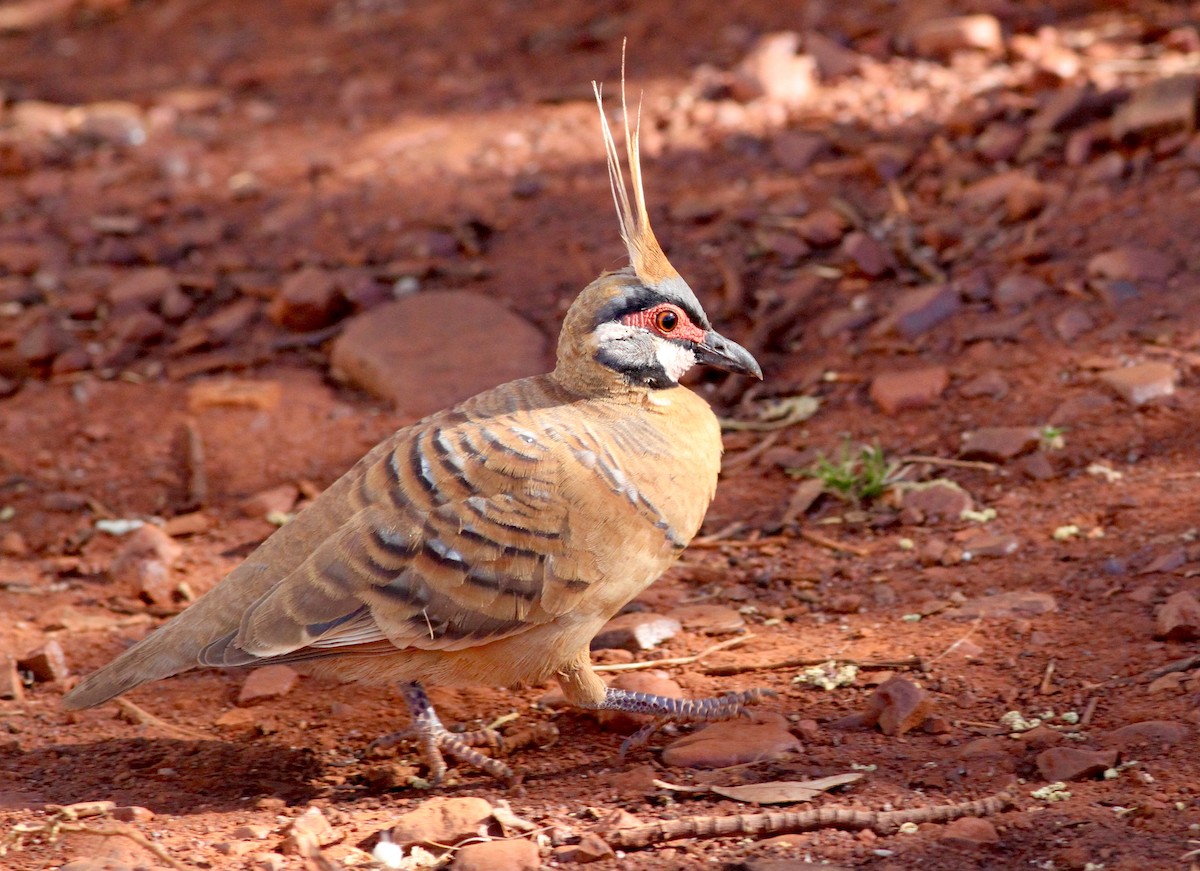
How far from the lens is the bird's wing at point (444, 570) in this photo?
383cm

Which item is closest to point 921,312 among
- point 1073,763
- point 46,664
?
point 1073,763

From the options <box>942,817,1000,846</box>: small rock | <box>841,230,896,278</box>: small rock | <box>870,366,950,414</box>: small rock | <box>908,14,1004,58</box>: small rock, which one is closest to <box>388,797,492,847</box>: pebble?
<box>942,817,1000,846</box>: small rock

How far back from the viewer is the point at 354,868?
3406 millimetres

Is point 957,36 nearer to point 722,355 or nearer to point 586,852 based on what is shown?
point 722,355

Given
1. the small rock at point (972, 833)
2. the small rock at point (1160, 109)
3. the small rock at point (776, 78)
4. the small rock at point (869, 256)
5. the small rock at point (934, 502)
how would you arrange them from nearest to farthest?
the small rock at point (972, 833), the small rock at point (934, 502), the small rock at point (869, 256), the small rock at point (1160, 109), the small rock at point (776, 78)

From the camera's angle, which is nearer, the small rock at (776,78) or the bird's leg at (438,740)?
the bird's leg at (438,740)

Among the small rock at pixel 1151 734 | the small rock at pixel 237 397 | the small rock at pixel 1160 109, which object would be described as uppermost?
the small rock at pixel 1160 109

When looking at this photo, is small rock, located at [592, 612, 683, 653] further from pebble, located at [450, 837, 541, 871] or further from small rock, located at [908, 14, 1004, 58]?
small rock, located at [908, 14, 1004, 58]

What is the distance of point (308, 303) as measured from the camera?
6.85 metres

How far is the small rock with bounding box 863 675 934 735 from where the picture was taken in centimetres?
383

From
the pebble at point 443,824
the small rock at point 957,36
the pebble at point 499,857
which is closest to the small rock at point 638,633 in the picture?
the pebble at point 443,824

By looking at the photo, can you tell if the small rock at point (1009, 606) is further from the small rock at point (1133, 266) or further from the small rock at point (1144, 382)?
the small rock at point (1133, 266)

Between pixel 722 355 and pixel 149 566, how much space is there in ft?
7.76

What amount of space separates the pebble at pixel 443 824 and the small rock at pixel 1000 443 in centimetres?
259
